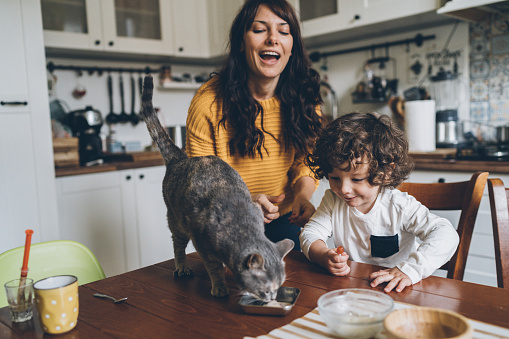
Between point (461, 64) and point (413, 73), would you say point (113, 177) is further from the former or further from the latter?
point (461, 64)

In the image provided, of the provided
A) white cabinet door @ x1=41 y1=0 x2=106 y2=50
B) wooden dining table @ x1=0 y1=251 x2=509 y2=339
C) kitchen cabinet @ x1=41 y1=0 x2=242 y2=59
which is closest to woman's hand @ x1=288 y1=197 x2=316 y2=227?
wooden dining table @ x1=0 y1=251 x2=509 y2=339

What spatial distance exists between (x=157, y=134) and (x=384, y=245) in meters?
0.74

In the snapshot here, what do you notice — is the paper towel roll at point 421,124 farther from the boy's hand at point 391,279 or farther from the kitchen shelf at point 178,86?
the kitchen shelf at point 178,86

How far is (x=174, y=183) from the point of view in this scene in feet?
3.52

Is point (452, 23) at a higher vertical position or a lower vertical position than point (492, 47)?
higher

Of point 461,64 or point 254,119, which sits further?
point 461,64

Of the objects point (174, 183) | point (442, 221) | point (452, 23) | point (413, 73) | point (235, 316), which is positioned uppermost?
point (452, 23)

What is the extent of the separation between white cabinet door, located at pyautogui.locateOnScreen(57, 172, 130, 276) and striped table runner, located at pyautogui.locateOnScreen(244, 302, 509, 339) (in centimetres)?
229

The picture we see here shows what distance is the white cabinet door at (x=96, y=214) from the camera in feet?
8.80

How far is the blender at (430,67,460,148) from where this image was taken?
2639 millimetres

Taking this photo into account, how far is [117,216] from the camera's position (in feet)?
9.52

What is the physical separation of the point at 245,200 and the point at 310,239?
0.30 m

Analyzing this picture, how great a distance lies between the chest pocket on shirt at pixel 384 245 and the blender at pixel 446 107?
Result: 1677 mm

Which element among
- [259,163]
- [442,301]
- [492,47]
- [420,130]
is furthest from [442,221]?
[492,47]
